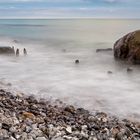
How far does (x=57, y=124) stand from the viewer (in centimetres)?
826

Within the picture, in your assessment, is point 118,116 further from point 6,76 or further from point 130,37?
point 130,37

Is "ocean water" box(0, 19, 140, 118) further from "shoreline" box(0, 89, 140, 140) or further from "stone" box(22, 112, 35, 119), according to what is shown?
"stone" box(22, 112, 35, 119)

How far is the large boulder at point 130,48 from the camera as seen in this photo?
19.2 meters

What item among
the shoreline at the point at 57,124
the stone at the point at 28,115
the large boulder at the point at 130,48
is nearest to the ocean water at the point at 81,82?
the large boulder at the point at 130,48

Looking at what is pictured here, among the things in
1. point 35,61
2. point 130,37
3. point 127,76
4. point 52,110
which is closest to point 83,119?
point 52,110

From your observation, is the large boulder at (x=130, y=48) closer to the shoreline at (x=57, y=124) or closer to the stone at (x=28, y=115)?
the shoreline at (x=57, y=124)

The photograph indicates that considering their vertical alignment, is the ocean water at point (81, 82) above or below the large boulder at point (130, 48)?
below

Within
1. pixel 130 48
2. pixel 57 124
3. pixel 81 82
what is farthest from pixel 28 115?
pixel 130 48

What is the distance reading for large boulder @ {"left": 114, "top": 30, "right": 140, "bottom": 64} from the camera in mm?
19250

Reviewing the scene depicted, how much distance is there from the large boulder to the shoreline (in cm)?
975

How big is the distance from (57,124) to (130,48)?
41.3ft

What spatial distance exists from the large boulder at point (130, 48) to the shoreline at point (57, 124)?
975cm

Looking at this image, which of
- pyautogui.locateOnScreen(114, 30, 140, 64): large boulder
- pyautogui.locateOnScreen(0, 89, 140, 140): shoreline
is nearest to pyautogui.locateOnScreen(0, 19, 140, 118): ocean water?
pyautogui.locateOnScreen(114, 30, 140, 64): large boulder

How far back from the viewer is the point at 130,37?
2039cm
